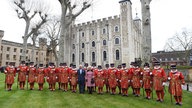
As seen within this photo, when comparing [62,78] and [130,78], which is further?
[62,78]

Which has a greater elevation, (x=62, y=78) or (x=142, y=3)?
(x=142, y=3)

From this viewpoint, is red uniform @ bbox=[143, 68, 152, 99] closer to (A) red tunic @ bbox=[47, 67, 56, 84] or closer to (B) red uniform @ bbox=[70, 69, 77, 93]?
(B) red uniform @ bbox=[70, 69, 77, 93]

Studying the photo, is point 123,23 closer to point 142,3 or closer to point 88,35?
point 88,35

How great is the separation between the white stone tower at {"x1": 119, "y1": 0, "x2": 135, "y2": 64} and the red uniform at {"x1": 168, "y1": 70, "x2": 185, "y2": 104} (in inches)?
1491

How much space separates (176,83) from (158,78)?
865 mm

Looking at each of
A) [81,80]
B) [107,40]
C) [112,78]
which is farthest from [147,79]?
[107,40]

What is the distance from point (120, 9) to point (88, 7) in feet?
101

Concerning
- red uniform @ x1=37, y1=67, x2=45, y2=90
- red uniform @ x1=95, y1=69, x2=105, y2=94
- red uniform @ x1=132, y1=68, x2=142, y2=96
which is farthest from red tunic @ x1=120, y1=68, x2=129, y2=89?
red uniform @ x1=37, y1=67, x2=45, y2=90

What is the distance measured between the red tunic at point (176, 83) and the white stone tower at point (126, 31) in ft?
124

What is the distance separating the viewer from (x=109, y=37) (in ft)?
167

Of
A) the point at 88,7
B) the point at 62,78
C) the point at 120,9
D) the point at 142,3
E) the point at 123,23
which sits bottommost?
the point at 62,78

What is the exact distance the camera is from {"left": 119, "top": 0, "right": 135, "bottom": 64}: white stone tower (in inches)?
1852

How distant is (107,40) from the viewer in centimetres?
5147

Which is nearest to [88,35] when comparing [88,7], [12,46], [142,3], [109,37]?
[109,37]
